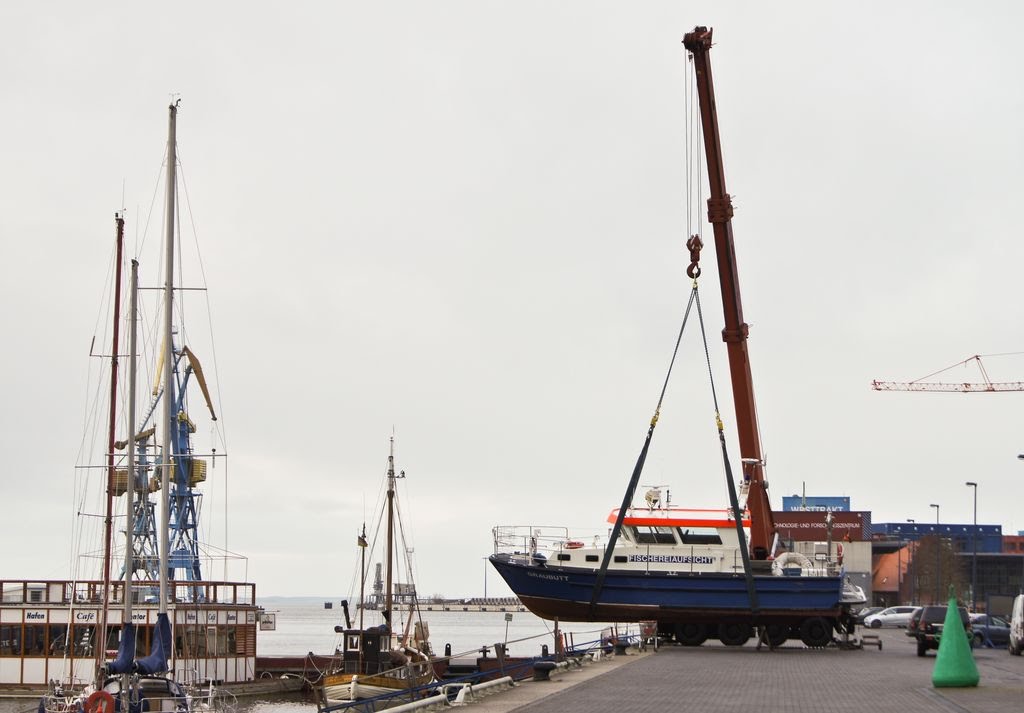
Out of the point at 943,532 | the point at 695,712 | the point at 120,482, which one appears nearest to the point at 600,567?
the point at 695,712

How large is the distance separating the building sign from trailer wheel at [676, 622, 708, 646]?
207 ft

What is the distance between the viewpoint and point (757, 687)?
2555cm

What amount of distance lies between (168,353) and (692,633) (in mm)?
19759

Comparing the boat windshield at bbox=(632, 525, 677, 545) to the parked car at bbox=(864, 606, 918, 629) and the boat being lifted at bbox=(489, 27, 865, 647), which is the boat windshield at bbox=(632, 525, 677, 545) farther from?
the parked car at bbox=(864, 606, 918, 629)

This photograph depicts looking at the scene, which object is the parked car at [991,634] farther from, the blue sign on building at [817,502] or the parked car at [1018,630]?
the blue sign on building at [817,502]

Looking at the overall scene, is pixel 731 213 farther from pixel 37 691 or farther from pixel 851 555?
pixel 851 555

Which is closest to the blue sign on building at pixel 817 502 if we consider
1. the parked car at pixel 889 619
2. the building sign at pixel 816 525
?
the building sign at pixel 816 525

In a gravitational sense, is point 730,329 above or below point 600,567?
above

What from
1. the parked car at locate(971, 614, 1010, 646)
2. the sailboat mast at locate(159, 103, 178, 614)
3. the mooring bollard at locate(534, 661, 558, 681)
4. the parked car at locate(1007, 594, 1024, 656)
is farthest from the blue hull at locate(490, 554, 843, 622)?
the sailboat mast at locate(159, 103, 178, 614)

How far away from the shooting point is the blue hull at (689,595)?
40.4 meters

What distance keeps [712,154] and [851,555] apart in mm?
71149

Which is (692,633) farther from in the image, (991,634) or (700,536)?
(991,634)

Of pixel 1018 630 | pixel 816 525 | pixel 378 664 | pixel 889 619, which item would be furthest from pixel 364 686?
pixel 816 525

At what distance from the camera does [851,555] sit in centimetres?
10581
